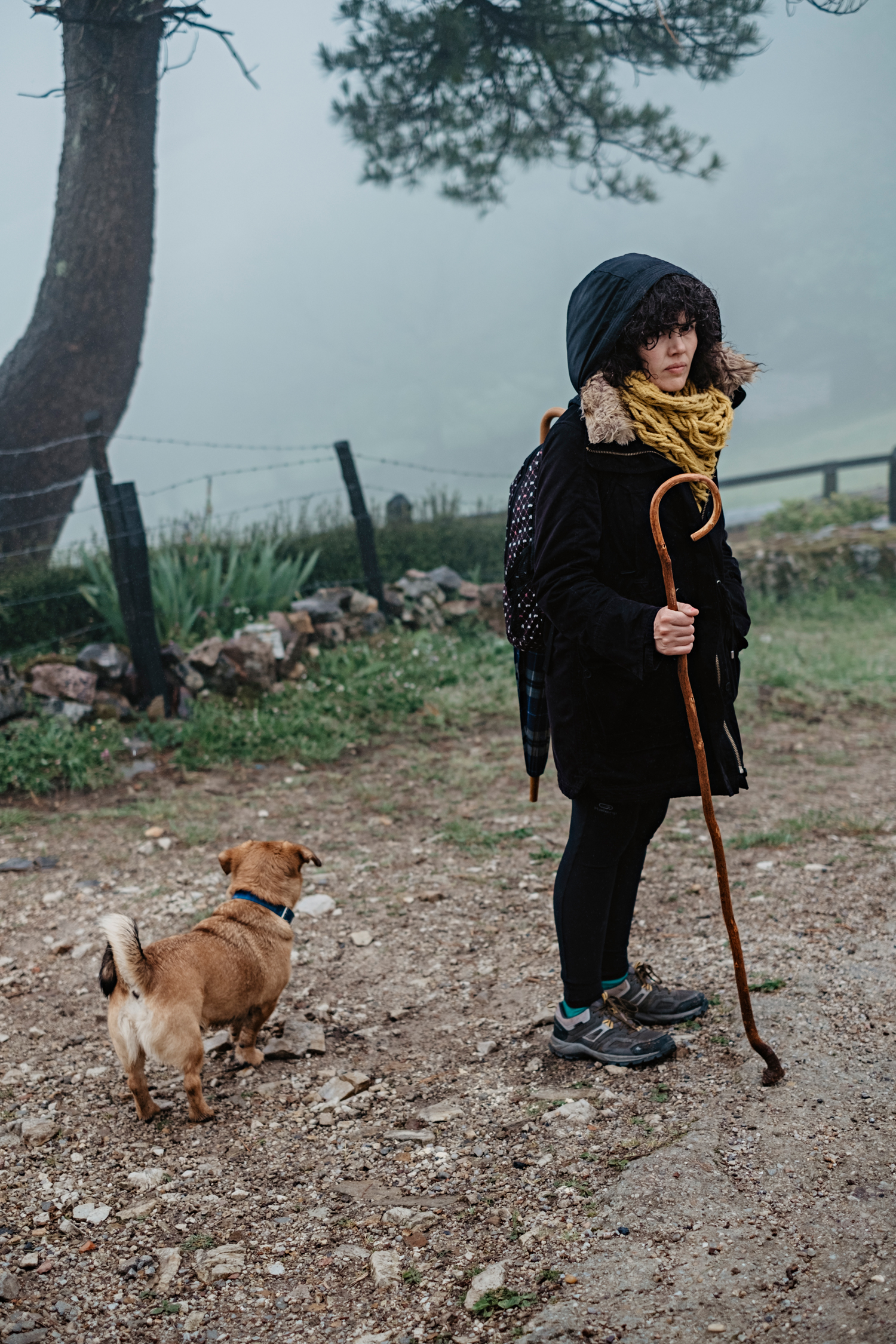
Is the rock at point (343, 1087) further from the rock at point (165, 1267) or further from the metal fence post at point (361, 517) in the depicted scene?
the metal fence post at point (361, 517)

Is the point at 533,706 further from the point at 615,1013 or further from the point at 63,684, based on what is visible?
the point at 63,684

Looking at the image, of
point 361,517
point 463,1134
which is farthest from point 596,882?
point 361,517

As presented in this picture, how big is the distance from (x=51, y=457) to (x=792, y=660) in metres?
6.29

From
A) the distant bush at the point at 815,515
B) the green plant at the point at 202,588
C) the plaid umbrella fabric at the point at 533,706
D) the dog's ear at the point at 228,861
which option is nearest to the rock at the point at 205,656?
the green plant at the point at 202,588

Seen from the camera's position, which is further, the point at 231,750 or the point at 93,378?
the point at 93,378

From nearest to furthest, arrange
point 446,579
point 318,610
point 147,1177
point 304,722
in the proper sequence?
1. point 147,1177
2. point 304,722
3. point 318,610
4. point 446,579

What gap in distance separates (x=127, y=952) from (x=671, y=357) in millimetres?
1829

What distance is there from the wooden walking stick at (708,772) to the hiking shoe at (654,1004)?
0.35 meters

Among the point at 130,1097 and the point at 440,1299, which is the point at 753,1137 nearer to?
the point at 440,1299

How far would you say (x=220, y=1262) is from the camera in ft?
6.85

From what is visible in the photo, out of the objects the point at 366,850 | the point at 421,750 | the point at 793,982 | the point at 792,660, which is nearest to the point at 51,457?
the point at 421,750

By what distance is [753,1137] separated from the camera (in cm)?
222

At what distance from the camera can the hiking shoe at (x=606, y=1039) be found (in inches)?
103

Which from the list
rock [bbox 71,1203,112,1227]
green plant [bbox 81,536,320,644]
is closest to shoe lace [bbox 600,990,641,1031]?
rock [bbox 71,1203,112,1227]
